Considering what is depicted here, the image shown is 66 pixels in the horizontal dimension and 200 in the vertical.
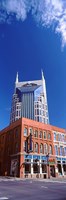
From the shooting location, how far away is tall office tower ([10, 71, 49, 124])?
125 m

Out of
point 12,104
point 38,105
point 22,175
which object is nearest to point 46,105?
point 38,105

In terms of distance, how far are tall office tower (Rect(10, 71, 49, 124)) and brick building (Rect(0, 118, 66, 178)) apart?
70269 mm

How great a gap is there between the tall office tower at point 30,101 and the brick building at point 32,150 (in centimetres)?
7027

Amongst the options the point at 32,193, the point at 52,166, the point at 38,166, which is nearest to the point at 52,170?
the point at 52,166

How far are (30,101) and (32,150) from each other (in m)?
91.2

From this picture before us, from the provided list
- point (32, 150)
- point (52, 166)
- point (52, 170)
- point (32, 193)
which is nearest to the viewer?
point (32, 193)

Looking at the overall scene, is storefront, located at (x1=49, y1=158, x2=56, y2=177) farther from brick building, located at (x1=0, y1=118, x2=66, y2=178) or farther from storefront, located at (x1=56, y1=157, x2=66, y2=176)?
storefront, located at (x1=56, y1=157, x2=66, y2=176)

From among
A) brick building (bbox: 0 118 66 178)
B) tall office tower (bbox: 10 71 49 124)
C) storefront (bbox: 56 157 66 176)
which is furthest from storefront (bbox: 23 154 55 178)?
tall office tower (bbox: 10 71 49 124)

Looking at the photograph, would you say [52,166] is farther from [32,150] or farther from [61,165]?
[32,150]

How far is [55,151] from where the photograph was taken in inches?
1868

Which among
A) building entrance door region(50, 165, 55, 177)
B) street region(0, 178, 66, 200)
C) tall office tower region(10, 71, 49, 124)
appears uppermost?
tall office tower region(10, 71, 49, 124)

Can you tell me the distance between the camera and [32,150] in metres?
40.6

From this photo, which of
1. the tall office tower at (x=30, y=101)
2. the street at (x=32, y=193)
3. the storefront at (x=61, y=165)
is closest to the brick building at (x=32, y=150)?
the storefront at (x=61, y=165)

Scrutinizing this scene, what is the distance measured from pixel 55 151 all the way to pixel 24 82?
100849mm
